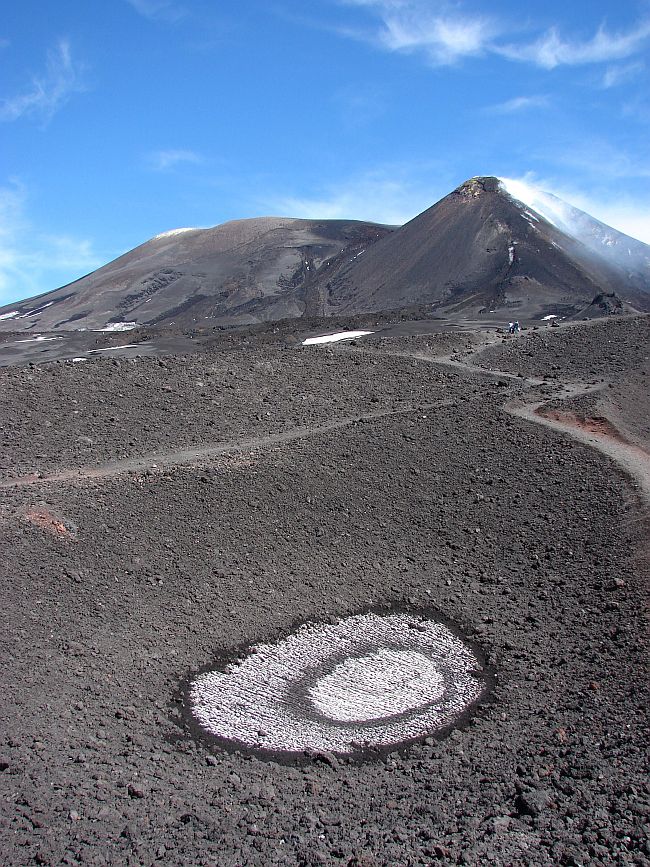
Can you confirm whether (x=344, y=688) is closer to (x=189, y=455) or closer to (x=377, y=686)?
(x=377, y=686)

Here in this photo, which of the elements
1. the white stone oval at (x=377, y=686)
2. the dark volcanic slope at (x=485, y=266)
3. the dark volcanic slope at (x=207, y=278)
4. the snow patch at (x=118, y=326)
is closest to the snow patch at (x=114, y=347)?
the dark volcanic slope at (x=485, y=266)

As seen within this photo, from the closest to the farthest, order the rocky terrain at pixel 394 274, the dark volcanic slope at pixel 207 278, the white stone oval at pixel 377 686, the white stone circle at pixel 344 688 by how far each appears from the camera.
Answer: the white stone circle at pixel 344 688
the white stone oval at pixel 377 686
the rocky terrain at pixel 394 274
the dark volcanic slope at pixel 207 278

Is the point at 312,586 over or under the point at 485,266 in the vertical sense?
under

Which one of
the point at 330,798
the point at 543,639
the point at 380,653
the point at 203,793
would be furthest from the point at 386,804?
the point at 543,639

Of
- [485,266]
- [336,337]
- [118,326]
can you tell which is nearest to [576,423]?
[336,337]

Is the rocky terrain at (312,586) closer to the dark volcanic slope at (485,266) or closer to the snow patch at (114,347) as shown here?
the snow patch at (114,347)

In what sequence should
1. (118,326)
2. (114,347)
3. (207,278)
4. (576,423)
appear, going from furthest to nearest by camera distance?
(207,278) < (118,326) < (114,347) < (576,423)

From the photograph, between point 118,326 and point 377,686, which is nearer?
point 377,686
